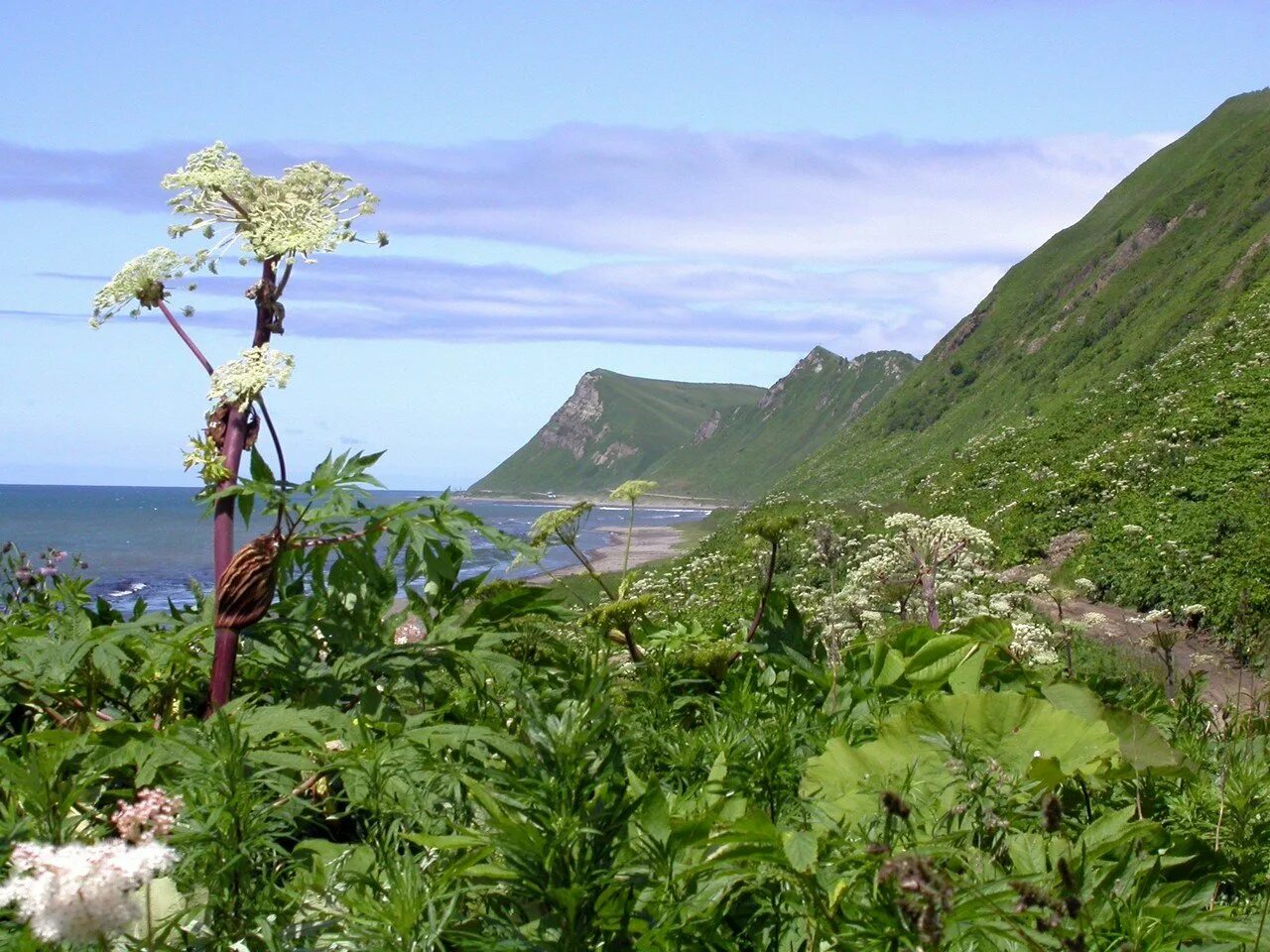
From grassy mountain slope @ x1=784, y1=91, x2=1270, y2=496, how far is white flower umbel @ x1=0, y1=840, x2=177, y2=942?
48.1 meters

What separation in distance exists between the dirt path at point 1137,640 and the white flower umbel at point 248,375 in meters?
4.86

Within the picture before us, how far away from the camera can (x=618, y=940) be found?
1809 millimetres

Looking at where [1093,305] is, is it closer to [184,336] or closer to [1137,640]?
[1137,640]

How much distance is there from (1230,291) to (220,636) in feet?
184

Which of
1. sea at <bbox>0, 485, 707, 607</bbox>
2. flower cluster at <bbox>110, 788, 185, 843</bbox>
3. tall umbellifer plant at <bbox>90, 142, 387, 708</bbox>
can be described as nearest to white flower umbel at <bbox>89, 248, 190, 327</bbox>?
tall umbellifer plant at <bbox>90, 142, 387, 708</bbox>

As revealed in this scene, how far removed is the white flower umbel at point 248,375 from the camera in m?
2.85

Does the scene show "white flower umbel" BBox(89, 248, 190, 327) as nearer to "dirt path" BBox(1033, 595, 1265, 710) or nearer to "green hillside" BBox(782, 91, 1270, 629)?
"green hillside" BBox(782, 91, 1270, 629)

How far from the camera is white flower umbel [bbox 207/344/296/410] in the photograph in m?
2.85

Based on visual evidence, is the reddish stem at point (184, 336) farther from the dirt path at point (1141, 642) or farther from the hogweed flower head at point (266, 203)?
the dirt path at point (1141, 642)

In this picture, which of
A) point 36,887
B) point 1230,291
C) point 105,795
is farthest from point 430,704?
point 1230,291

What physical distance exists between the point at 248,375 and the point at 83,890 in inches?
61.1

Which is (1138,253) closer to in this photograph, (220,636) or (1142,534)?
(1142,534)

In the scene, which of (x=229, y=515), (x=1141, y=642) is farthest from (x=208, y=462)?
(x=1141, y=642)

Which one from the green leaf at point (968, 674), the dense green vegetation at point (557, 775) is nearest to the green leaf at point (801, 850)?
the dense green vegetation at point (557, 775)
